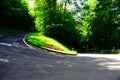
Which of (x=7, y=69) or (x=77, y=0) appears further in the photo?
(x=77, y=0)

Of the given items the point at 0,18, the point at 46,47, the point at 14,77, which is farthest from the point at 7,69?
the point at 0,18

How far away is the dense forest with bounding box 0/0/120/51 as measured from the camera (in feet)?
122

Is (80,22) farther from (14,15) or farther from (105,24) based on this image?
(14,15)

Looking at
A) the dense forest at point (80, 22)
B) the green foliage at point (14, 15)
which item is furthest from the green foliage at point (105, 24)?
the green foliage at point (14, 15)

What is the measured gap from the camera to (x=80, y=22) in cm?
5572

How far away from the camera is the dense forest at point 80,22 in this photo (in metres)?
37.2

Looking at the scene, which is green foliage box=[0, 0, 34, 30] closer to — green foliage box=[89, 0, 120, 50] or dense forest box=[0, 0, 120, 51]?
dense forest box=[0, 0, 120, 51]

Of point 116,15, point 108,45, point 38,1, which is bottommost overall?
point 108,45

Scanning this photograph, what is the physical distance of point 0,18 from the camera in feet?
213

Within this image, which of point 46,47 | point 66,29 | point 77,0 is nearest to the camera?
point 46,47

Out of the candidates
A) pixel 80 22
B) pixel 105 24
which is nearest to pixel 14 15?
pixel 80 22

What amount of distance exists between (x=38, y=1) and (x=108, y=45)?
1984cm

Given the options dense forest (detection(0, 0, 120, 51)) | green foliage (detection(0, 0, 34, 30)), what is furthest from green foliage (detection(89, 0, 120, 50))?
green foliage (detection(0, 0, 34, 30))

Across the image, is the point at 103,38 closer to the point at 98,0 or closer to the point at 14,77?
the point at 98,0
